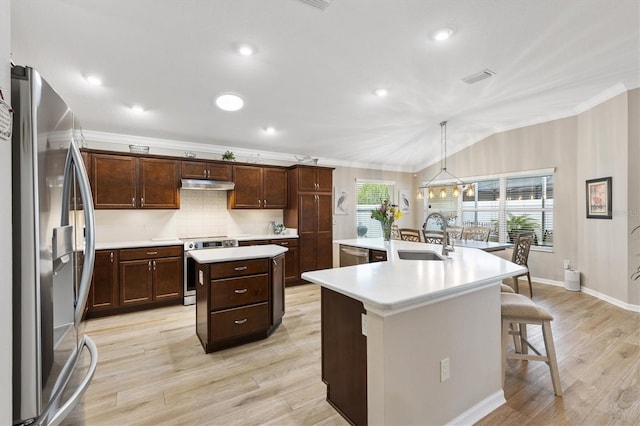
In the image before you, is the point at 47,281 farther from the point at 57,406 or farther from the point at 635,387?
the point at 635,387

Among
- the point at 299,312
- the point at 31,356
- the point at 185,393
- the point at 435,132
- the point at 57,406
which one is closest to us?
the point at 31,356

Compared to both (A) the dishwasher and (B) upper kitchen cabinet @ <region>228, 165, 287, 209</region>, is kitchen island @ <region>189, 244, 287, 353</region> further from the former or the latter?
(B) upper kitchen cabinet @ <region>228, 165, 287, 209</region>

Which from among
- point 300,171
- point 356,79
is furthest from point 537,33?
point 300,171

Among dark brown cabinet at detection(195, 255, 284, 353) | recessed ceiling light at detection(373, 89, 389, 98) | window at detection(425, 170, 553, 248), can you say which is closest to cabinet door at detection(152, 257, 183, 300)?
dark brown cabinet at detection(195, 255, 284, 353)

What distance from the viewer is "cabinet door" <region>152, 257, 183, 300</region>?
13.2 ft

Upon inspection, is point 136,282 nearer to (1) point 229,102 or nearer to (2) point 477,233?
(1) point 229,102

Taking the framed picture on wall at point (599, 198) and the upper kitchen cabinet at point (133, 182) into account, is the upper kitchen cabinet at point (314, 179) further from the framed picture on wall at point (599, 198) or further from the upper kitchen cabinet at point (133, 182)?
the framed picture on wall at point (599, 198)

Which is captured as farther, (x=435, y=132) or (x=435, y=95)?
(x=435, y=132)

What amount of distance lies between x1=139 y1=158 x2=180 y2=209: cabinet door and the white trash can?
634 cm

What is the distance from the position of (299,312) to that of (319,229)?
1.92 meters

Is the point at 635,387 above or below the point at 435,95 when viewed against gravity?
below

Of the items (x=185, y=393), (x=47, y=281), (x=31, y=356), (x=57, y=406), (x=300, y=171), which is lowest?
(x=185, y=393)

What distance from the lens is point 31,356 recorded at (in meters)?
0.78

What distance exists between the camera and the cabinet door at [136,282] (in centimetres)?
383
